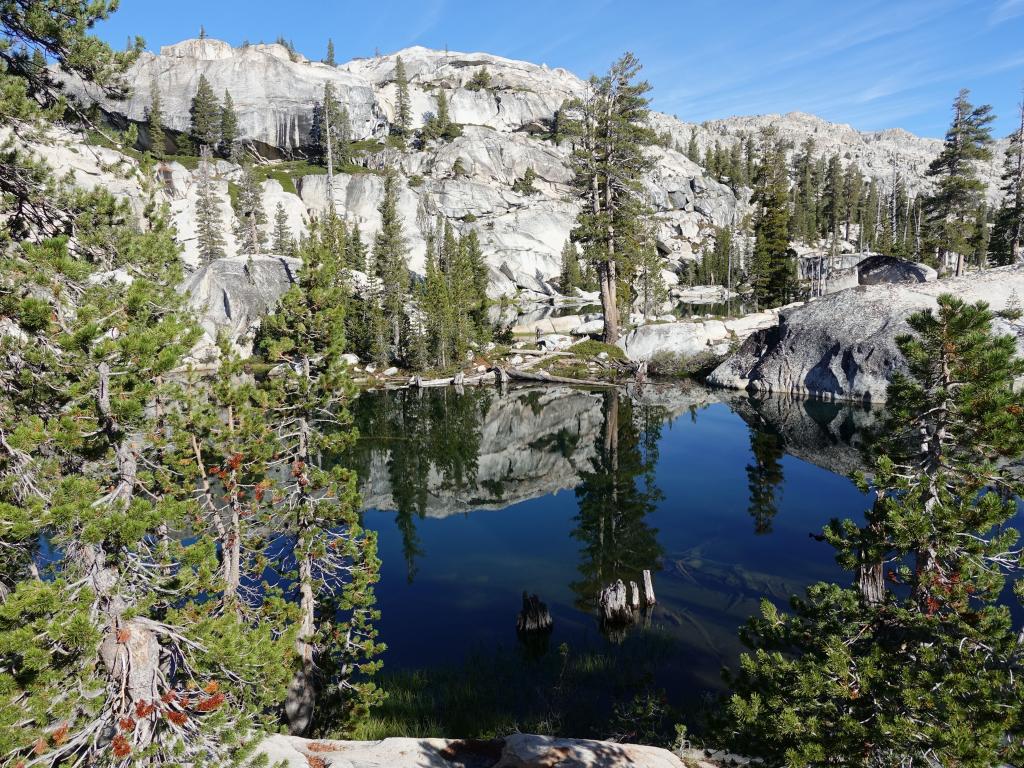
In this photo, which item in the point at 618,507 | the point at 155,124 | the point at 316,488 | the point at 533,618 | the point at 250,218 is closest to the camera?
the point at 316,488

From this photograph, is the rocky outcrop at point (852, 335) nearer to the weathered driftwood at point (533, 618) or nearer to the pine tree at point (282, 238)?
the weathered driftwood at point (533, 618)

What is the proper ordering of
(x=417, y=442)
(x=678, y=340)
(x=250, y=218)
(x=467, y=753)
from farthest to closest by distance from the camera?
(x=250, y=218)
(x=678, y=340)
(x=417, y=442)
(x=467, y=753)

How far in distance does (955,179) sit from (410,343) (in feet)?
188

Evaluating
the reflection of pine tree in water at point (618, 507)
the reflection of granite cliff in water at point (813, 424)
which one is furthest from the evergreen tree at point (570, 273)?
the reflection of pine tree in water at point (618, 507)

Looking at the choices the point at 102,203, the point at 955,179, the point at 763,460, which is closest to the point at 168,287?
the point at 102,203

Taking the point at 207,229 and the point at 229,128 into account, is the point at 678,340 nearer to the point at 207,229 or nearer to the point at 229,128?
the point at 207,229

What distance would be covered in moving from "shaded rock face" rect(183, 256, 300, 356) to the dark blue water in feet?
119

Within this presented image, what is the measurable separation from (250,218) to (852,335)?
72883 mm

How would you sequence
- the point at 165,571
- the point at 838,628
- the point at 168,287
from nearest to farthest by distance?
the point at 838,628, the point at 165,571, the point at 168,287

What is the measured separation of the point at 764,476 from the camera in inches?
1041

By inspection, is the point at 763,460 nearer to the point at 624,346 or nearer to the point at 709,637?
the point at 709,637

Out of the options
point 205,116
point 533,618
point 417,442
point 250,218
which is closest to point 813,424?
point 417,442

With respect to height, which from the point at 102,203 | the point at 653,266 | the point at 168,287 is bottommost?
the point at 168,287

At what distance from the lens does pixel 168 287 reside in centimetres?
1064
